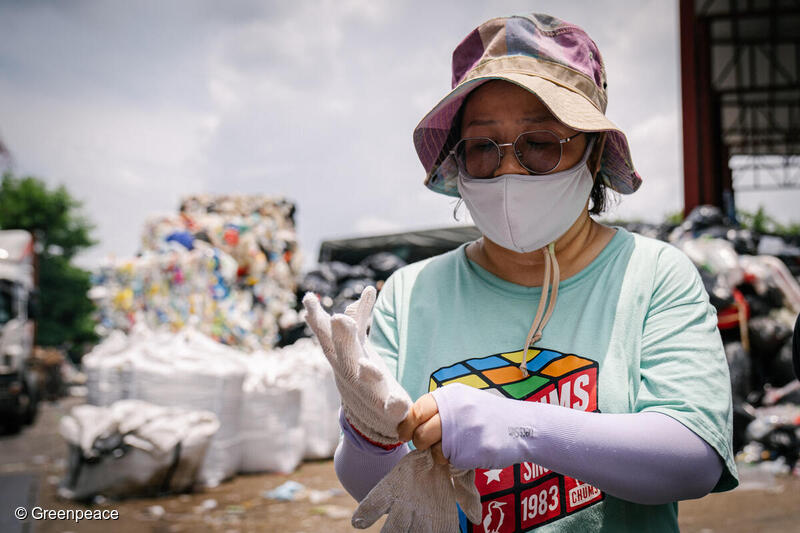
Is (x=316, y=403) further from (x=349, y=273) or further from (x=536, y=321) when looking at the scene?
(x=536, y=321)

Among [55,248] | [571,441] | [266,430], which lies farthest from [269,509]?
[55,248]

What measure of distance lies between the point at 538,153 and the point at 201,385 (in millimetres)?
3463

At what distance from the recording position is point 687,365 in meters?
0.88

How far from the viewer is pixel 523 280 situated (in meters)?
1.09

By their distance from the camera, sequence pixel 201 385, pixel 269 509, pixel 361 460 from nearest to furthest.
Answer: pixel 361 460
pixel 269 509
pixel 201 385

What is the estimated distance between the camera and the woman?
830 mm

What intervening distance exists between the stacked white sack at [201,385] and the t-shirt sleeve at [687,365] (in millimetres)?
3522

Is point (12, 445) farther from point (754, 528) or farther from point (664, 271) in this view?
point (664, 271)

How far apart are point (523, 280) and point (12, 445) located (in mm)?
7081

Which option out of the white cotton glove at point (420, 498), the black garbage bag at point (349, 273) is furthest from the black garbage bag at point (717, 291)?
the white cotton glove at point (420, 498)

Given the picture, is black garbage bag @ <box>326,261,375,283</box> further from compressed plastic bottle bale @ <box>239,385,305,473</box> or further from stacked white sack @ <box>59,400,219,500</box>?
stacked white sack @ <box>59,400,219,500</box>

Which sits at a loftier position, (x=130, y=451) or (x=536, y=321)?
(x=536, y=321)

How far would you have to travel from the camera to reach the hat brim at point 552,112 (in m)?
0.98

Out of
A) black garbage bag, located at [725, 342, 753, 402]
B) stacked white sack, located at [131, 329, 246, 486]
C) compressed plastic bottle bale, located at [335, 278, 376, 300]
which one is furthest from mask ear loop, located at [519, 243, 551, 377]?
compressed plastic bottle bale, located at [335, 278, 376, 300]
